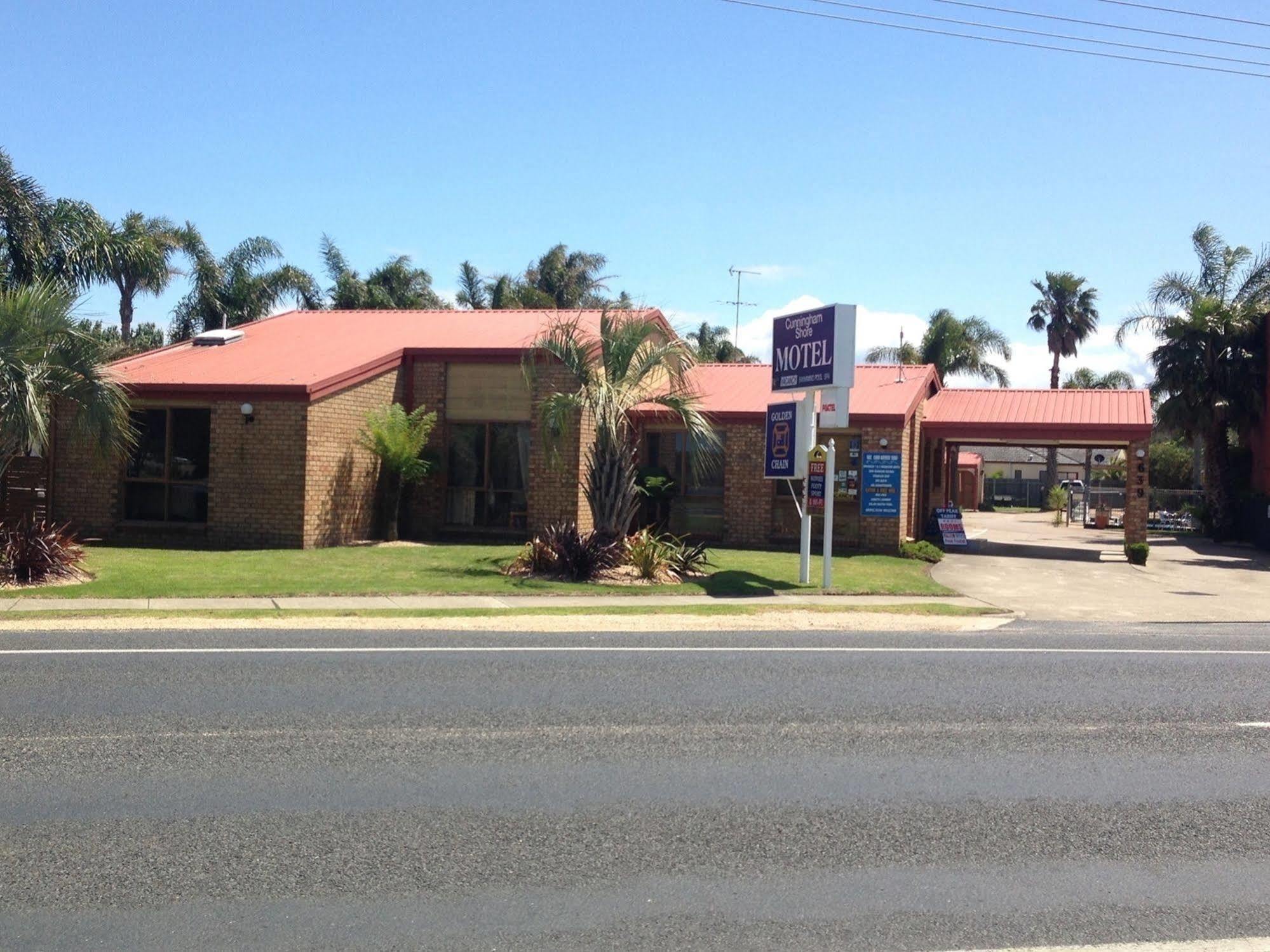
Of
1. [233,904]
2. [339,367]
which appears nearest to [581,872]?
[233,904]

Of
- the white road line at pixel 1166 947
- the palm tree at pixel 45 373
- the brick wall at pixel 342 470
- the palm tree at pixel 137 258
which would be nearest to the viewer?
the white road line at pixel 1166 947

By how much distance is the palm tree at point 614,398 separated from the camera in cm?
1805

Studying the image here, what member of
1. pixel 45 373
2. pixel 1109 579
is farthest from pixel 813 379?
pixel 45 373

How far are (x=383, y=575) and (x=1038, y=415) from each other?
14908mm

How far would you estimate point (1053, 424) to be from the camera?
24.9 m

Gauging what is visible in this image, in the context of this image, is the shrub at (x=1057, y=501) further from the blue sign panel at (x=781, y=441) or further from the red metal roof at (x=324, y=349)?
the blue sign panel at (x=781, y=441)

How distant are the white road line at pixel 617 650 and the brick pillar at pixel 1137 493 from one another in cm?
1251

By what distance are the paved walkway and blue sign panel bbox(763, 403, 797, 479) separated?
2285mm

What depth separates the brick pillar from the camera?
2461cm

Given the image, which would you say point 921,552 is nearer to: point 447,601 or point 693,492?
point 693,492

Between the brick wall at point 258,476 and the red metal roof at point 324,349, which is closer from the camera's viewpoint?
Answer: the brick wall at point 258,476

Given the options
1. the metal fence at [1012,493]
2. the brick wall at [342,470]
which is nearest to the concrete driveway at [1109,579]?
the brick wall at [342,470]

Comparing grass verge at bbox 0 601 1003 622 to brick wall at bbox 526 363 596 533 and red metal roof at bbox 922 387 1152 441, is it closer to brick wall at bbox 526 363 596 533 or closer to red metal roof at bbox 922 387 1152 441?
brick wall at bbox 526 363 596 533

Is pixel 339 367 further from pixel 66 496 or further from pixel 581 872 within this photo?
pixel 581 872
